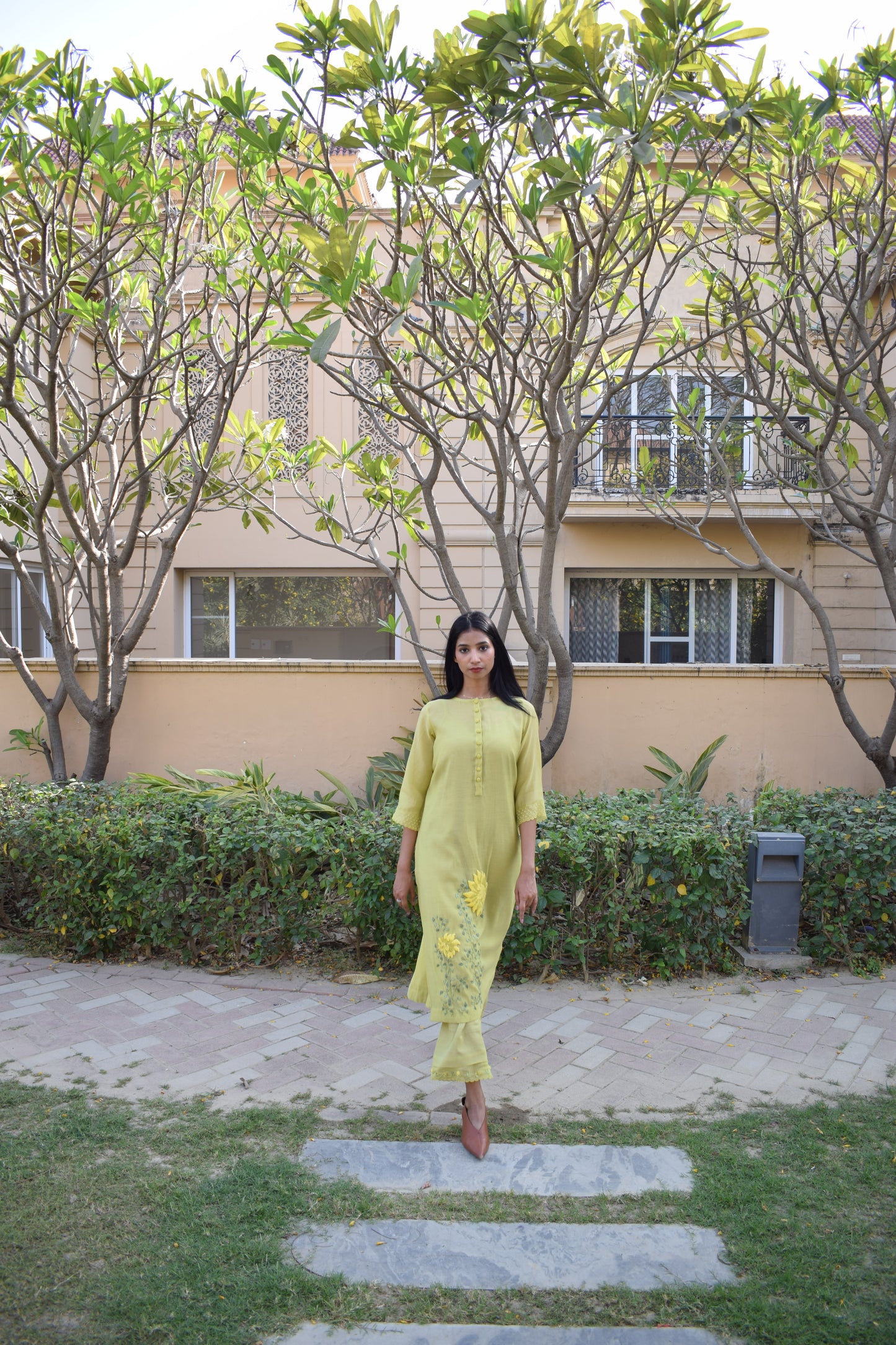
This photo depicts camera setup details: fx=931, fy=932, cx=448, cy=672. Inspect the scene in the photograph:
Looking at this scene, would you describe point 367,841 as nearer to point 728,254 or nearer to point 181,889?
point 181,889

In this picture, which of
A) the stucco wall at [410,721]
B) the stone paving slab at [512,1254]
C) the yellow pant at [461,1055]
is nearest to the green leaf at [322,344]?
the yellow pant at [461,1055]

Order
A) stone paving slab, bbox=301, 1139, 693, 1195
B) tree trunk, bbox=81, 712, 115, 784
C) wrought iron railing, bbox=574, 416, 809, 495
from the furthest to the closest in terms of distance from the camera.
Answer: wrought iron railing, bbox=574, 416, 809, 495, tree trunk, bbox=81, 712, 115, 784, stone paving slab, bbox=301, 1139, 693, 1195

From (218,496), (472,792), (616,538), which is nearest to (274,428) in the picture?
(218,496)

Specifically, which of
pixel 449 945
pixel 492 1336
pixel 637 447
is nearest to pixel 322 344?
pixel 449 945

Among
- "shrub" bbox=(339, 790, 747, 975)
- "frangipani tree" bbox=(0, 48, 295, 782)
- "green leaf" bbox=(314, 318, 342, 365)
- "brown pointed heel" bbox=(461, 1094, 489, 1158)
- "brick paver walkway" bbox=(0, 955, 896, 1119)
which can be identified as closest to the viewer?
"brown pointed heel" bbox=(461, 1094, 489, 1158)

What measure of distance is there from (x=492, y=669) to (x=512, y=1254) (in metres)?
1.87

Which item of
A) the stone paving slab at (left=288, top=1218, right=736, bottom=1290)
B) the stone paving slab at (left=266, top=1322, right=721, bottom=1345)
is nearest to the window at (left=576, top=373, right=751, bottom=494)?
the stone paving slab at (left=288, top=1218, right=736, bottom=1290)

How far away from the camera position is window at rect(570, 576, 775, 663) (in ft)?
44.2

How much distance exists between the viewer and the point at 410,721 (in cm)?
773

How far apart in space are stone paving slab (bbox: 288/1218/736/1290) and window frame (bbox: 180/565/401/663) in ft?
34.9

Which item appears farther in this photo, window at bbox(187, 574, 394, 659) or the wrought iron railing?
window at bbox(187, 574, 394, 659)

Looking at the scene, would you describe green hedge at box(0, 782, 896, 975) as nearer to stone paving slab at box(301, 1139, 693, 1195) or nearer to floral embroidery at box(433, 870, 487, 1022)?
floral embroidery at box(433, 870, 487, 1022)

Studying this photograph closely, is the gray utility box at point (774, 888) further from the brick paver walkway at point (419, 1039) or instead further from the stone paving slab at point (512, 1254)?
the stone paving slab at point (512, 1254)

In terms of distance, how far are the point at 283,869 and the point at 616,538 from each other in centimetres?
925
